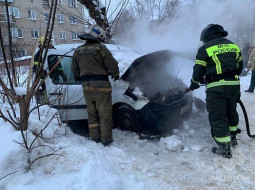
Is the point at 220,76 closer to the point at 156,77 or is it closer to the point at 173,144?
the point at 173,144

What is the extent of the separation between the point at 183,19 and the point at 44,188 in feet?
22.6

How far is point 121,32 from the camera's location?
919 cm

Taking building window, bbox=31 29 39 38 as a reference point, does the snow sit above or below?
below

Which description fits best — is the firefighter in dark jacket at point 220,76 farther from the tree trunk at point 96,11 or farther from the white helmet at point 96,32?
the tree trunk at point 96,11

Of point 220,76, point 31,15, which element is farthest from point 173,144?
point 31,15

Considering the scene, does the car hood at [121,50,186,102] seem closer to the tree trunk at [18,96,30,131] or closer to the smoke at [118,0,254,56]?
the smoke at [118,0,254,56]

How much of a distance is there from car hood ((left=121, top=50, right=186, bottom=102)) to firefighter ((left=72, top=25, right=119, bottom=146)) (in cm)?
41

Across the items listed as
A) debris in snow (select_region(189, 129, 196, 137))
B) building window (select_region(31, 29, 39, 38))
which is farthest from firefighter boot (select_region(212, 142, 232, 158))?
building window (select_region(31, 29, 39, 38))

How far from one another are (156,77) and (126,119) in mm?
1113

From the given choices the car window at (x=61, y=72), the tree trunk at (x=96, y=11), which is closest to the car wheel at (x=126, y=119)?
the car window at (x=61, y=72)

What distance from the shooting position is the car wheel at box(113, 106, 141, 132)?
3824mm

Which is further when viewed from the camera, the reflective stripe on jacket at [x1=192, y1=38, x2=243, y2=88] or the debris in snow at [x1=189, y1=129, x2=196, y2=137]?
the debris in snow at [x1=189, y1=129, x2=196, y2=137]

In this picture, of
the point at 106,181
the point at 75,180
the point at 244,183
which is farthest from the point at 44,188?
the point at 244,183

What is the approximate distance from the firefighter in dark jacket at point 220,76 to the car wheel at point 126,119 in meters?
1.28
